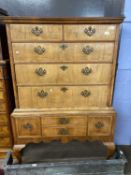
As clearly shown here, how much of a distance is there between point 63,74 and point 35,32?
425mm

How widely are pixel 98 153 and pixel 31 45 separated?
45.7 inches

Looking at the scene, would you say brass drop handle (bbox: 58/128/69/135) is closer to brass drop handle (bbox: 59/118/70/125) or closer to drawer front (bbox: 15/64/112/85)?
brass drop handle (bbox: 59/118/70/125)

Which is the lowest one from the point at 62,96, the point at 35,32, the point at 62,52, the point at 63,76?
the point at 62,96

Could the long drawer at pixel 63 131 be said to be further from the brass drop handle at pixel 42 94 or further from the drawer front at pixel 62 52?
the drawer front at pixel 62 52

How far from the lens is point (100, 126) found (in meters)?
1.48

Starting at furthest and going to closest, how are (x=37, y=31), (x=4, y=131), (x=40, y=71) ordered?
(x=4, y=131), (x=40, y=71), (x=37, y=31)

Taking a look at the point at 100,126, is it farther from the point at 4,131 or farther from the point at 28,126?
the point at 4,131

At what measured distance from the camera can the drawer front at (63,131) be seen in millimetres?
1483

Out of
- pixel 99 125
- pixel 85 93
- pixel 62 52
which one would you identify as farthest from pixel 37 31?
pixel 99 125

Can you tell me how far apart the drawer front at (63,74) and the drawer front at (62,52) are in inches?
2.1

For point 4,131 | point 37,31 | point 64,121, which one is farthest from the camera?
point 4,131

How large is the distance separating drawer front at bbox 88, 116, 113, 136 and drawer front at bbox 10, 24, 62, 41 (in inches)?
32.6

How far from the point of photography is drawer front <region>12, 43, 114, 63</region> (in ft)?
4.22

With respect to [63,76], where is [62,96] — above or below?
below
